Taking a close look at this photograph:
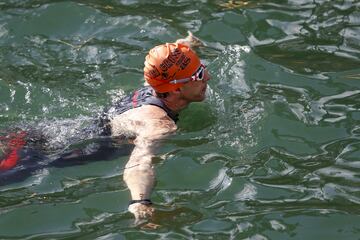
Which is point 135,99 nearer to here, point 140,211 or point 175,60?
point 175,60

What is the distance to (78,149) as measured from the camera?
7609 mm

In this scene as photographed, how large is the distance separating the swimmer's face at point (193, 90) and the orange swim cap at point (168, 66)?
78mm

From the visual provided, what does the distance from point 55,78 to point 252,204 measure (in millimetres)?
3737

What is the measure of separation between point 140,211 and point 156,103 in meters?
1.63

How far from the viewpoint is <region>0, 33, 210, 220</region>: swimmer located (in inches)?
289

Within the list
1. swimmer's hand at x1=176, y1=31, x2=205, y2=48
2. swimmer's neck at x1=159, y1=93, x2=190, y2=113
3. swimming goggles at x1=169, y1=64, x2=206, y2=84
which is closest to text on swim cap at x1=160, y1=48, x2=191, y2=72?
swimming goggles at x1=169, y1=64, x2=206, y2=84

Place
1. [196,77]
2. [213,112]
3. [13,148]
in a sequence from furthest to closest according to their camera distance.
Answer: [213,112], [196,77], [13,148]

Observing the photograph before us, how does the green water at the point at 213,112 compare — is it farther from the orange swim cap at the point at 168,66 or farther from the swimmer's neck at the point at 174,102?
the orange swim cap at the point at 168,66

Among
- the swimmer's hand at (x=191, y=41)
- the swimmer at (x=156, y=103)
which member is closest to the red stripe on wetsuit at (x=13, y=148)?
the swimmer at (x=156, y=103)

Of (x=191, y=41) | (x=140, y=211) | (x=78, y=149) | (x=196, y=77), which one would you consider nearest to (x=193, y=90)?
(x=196, y=77)

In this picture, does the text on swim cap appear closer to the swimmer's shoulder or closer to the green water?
the swimmer's shoulder

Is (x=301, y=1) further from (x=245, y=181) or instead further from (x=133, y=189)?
(x=133, y=189)

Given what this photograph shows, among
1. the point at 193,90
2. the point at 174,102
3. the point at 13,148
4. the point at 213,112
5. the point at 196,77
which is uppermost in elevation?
the point at 196,77

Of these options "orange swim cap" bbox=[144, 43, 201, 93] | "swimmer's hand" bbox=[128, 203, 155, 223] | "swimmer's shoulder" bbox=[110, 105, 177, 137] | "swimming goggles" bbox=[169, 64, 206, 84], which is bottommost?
"swimmer's hand" bbox=[128, 203, 155, 223]
